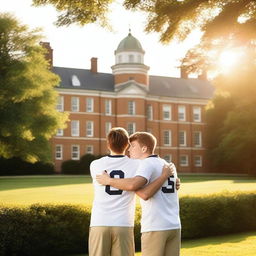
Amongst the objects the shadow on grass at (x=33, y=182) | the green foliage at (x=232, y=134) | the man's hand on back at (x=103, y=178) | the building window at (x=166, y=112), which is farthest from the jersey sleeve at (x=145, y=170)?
the building window at (x=166, y=112)

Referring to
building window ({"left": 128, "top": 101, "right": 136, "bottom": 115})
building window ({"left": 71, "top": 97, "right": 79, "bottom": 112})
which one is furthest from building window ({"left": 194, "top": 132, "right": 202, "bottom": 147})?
building window ({"left": 71, "top": 97, "right": 79, "bottom": 112})

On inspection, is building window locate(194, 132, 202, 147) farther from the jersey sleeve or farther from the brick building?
the jersey sleeve

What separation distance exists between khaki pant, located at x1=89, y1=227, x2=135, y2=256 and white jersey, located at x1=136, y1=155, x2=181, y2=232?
228 millimetres

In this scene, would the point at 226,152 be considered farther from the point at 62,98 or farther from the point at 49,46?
the point at 49,46

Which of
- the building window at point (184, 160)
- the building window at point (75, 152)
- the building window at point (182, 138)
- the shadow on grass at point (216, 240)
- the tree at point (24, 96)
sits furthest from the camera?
the building window at point (182, 138)

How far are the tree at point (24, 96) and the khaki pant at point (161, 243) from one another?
2985 cm

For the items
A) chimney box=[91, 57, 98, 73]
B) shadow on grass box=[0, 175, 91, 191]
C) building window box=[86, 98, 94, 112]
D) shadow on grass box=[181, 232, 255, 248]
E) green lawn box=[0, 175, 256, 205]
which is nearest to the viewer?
shadow on grass box=[181, 232, 255, 248]

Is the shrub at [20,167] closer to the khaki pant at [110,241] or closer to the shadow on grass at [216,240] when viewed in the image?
the shadow on grass at [216,240]

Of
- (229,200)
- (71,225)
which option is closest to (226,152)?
(229,200)

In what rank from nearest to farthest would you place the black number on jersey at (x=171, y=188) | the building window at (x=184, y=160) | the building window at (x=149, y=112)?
the black number on jersey at (x=171, y=188), the building window at (x=149, y=112), the building window at (x=184, y=160)

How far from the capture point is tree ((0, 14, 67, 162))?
33781 millimetres

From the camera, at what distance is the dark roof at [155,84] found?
5762 cm

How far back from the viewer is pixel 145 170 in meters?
4.60

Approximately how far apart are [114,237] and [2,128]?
98.9 feet
